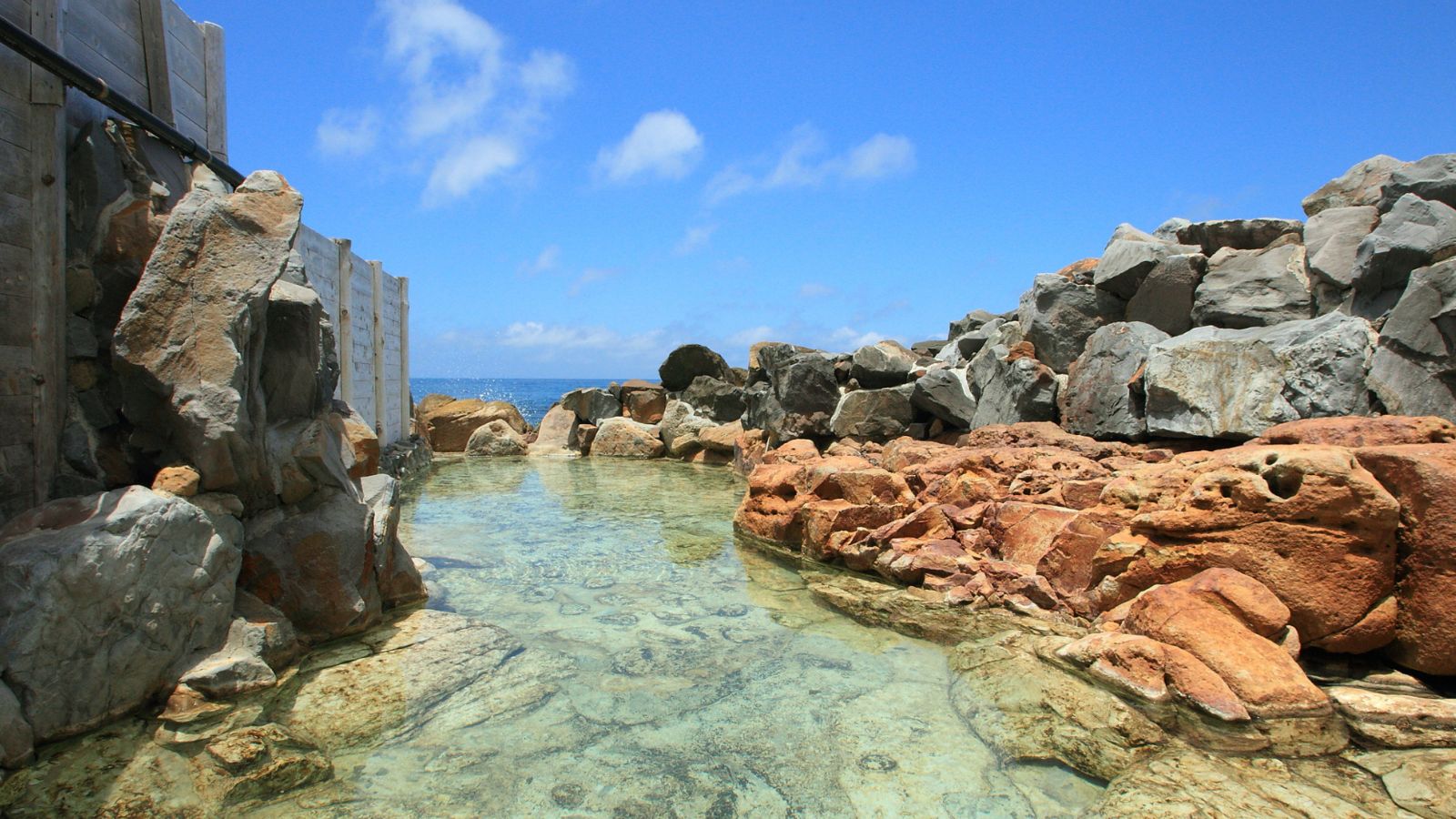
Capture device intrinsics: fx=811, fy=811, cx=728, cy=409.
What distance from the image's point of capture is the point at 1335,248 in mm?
8258

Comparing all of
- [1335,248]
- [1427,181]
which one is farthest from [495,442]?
[1427,181]

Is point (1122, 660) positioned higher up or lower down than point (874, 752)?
higher up

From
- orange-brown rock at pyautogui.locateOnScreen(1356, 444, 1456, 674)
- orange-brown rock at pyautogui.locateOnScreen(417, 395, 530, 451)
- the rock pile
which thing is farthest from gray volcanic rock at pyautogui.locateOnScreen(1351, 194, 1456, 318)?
orange-brown rock at pyautogui.locateOnScreen(417, 395, 530, 451)

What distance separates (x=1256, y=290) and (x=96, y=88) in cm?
1001

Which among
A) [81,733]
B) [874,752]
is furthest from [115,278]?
[874,752]

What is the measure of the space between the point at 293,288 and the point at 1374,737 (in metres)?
6.16

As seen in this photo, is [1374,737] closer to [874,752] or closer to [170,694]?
[874,752]

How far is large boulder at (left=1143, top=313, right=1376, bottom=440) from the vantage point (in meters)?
6.72

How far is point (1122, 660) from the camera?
4.18 metres

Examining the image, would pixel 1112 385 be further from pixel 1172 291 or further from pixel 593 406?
pixel 593 406

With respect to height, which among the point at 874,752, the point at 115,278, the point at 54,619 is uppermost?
the point at 115,278

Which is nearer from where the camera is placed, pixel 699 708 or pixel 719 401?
pixel 699 708

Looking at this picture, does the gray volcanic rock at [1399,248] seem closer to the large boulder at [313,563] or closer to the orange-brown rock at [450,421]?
the large boulder at [313,563]

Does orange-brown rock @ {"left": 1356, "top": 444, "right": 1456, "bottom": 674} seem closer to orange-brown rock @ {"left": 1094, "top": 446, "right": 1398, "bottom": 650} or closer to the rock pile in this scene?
orange-brown rock @ {"left": 1094, "top": 446, "right": 1398, "bottom": 650}
